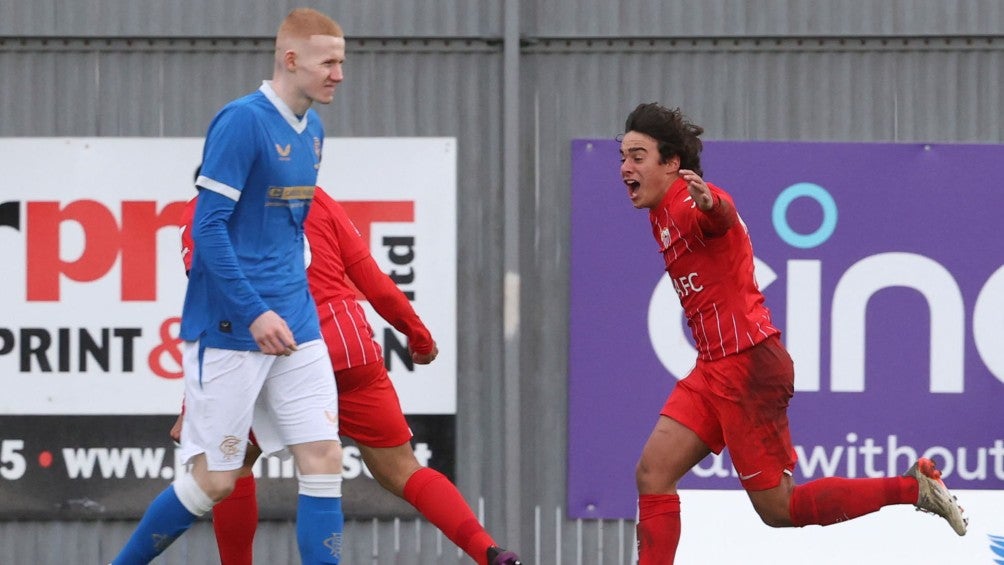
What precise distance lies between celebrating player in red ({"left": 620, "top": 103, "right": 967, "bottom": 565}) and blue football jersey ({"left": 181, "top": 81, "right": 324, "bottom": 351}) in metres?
1.30

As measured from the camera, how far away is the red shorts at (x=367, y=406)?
5.70 metres

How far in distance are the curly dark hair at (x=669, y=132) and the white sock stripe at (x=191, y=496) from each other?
201 cm

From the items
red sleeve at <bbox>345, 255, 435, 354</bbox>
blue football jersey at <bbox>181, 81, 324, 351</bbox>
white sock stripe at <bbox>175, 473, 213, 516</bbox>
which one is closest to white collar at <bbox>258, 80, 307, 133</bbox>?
blue football jersey at <bbox>181, 81, 324, 351</bbox>

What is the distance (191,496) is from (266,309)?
2.53 ft

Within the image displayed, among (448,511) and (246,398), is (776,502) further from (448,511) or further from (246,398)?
(246,398)

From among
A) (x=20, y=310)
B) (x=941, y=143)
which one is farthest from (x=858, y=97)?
(x=20, y=310)

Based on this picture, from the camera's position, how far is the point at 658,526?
5527 millimetres

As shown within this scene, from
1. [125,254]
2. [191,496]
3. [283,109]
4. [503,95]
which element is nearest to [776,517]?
[191,496]

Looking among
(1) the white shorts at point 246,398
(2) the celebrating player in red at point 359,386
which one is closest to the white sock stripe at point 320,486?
(1) the white shorts at point 246,398

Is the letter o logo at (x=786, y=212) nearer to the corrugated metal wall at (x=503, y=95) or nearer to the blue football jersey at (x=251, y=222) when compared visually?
the corrugated metal wall at (x=503, y=95)

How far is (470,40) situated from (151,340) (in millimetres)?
2024

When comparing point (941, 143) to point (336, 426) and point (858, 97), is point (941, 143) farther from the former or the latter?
point (336, 426)

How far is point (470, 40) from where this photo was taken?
23.5 ft

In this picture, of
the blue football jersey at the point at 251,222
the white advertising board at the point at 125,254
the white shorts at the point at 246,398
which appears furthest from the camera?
the white advertising board at the point at 125,254
